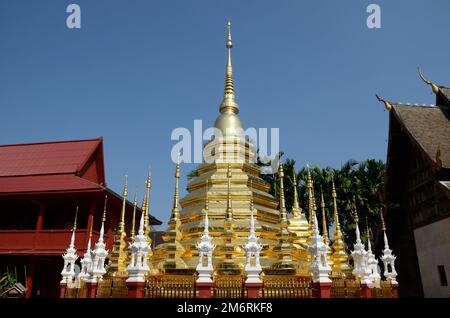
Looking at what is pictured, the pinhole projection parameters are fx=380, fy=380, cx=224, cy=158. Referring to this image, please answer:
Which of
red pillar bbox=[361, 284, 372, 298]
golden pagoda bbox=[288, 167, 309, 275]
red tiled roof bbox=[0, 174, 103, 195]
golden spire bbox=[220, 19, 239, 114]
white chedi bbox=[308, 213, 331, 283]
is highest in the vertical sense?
golden spire bbox=[220, 19, 239, 114]

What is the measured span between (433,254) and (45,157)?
1989 cm

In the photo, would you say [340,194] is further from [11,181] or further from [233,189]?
[11,181]

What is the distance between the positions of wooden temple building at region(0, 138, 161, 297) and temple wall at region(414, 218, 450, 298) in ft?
45.2

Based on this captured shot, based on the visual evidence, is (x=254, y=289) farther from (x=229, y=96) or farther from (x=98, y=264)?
(x=229, y=96)

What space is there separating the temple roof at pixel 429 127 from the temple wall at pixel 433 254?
2.42 meters

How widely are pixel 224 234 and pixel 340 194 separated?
15517 mm

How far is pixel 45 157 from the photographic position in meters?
21.8

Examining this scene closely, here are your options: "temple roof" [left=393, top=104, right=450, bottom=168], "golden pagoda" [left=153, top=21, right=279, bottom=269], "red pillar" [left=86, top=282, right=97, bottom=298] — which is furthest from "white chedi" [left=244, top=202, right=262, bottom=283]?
"temple roof" [left=393, top=104, right=450, bottom=168]

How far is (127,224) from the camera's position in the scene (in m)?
24.6

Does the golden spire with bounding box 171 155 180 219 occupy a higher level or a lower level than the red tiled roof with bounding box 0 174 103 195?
lower

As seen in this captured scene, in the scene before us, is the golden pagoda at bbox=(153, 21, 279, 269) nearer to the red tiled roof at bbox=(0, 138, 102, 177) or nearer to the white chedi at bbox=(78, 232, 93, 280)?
the white chedi at bbox=(78, 232, 93, 280)

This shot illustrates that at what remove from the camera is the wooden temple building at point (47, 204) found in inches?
700

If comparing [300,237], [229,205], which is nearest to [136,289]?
[229,205]

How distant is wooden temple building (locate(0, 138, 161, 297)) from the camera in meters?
17.8
